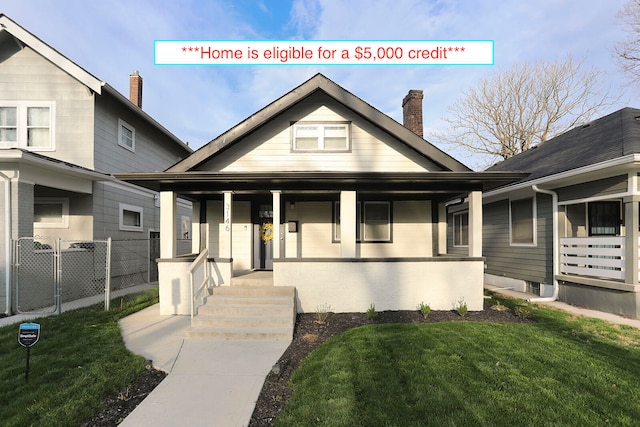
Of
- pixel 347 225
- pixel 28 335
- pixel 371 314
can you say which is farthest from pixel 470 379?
pixel 28 335

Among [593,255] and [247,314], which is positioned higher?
[593,255]

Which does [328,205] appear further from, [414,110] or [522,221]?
[522,221]

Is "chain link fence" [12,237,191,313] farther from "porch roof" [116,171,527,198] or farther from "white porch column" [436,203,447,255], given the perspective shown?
"white porch column" [436,203,447,255]

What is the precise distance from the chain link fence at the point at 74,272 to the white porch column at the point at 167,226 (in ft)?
4.67

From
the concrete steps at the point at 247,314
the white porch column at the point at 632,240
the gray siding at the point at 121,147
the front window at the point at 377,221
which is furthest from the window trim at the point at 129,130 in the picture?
the white porch column at the point at 632,240

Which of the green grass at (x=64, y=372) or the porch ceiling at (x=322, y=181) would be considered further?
the porch ceiling at (x=322, y=181)

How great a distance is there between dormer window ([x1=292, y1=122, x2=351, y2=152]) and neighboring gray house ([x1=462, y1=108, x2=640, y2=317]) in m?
5.50

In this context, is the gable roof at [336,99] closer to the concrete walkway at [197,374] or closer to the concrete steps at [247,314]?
the concrete steps at [247,314]

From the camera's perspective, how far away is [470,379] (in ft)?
13.0

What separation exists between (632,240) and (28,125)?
651 inches

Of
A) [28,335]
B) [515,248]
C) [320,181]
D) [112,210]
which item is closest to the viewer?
[28,335]

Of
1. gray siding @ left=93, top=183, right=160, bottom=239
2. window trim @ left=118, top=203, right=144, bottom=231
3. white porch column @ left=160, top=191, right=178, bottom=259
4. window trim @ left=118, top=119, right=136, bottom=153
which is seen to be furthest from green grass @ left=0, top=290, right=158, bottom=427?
window trim @ left=118, top=119, right=136, bottom=153

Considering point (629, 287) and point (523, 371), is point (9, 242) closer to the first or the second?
point (523, 371)

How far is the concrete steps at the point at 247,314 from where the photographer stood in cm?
593
